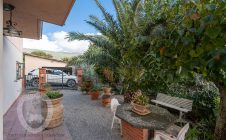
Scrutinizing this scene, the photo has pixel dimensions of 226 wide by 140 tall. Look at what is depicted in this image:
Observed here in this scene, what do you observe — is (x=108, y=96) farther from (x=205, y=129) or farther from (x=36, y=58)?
(x=36, y=58)

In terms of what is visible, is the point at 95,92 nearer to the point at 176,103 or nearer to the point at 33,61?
the point at 176,103

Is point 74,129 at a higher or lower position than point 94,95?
lower

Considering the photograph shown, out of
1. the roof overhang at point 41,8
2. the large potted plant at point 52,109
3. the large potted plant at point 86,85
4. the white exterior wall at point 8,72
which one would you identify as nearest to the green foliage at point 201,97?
the large potted plant at point 52,109

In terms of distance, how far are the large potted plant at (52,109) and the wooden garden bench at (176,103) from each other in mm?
2957

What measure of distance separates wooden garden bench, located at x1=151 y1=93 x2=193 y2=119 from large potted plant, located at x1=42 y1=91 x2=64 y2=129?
9.70 feet

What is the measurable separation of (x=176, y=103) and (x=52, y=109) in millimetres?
3510

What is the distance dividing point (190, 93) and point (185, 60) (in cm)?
463

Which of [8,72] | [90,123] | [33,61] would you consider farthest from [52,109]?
[33,61]

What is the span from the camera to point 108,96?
9000 millimetres

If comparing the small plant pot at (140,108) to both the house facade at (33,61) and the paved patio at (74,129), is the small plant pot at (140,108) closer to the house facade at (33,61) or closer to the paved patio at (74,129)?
the paved patio at (74,129)

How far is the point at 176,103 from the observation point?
5.99 metres

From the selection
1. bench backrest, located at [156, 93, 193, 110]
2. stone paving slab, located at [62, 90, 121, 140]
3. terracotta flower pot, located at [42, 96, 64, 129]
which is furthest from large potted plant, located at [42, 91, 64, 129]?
bench backrest, located at [156, 93, 193, 110]

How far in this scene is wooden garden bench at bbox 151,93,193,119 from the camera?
18.0 ft

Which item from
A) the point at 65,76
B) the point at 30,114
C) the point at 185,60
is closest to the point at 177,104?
the point at 185,60
